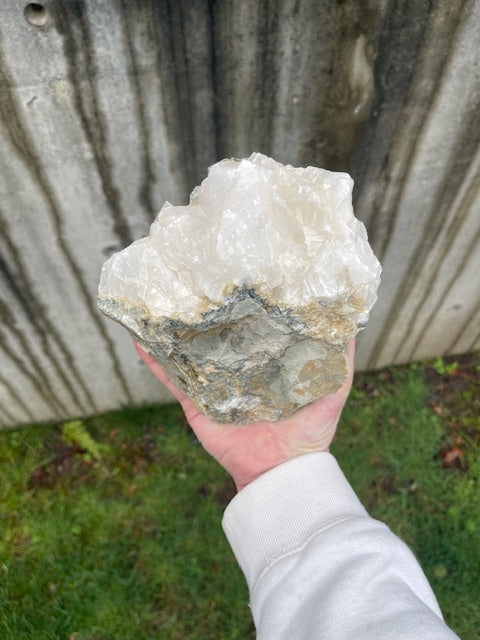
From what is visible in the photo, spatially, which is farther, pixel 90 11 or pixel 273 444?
pixel 273 444

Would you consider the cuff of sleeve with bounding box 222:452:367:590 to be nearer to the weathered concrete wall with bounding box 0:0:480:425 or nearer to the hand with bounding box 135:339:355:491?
the hand with bounding box 135:339:355:491

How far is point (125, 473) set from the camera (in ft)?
10.5

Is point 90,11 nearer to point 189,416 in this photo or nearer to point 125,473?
point 189,416

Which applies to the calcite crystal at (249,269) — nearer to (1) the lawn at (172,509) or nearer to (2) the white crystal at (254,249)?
(2) the white crystal at (254,249)

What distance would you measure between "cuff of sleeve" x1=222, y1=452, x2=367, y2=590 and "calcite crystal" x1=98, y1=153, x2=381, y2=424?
536 millimetres

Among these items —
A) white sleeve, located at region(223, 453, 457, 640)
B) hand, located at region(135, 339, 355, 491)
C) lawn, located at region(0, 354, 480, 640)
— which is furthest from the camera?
lawn, located at region(0, 354, 480, 640)

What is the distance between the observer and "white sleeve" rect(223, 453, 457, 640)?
56.4 inches

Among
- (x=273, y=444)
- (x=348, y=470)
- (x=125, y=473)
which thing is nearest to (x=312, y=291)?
(x=273, y=444)

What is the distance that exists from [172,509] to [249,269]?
200 centimetres

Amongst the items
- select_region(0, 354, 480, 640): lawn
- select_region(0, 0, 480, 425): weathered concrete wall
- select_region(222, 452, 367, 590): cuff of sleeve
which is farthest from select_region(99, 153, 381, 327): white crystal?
select_region(0, 354, 480, 640): lawn

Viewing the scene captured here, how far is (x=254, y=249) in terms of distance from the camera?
1.54 meters

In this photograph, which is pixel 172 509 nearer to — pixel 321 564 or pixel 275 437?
pixel 275 437

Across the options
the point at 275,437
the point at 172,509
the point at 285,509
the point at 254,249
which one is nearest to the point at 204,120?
the point at 254,249

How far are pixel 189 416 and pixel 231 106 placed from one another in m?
1.26
